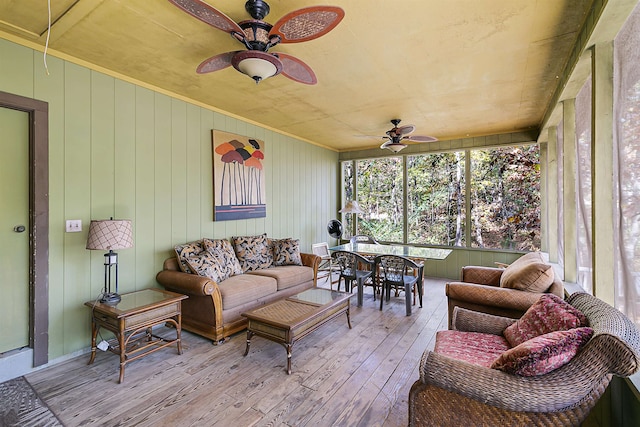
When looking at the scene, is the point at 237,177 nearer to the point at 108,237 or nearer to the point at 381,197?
the point at 108,237

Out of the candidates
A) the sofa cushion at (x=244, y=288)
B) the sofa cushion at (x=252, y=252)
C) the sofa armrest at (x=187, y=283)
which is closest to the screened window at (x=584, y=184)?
the sofa cushion at (x=244, y=288)

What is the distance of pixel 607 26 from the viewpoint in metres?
1.83

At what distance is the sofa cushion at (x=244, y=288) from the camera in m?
3.09

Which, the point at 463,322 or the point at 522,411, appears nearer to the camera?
the point at 522,411

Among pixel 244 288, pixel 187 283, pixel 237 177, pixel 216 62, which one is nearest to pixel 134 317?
pixel 187 283

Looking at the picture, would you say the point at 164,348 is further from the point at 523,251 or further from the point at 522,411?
the point at 523,251

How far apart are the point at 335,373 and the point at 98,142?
312 cm

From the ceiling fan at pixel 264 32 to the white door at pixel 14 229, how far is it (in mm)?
1697

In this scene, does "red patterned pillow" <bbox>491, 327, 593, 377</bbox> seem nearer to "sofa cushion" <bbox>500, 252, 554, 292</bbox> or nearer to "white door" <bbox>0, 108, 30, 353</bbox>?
"sofa cushion" <bbox>500, 252, 554, 292</bbox>

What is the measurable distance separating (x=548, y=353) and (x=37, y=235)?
11.9 ft

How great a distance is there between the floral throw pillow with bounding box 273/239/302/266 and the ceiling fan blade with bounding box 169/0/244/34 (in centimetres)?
318

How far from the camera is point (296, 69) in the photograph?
221cm

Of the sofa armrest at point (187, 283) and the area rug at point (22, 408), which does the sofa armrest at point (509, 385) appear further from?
the area rug at point (22, 408)

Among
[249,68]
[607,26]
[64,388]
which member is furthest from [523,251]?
[64,388]
